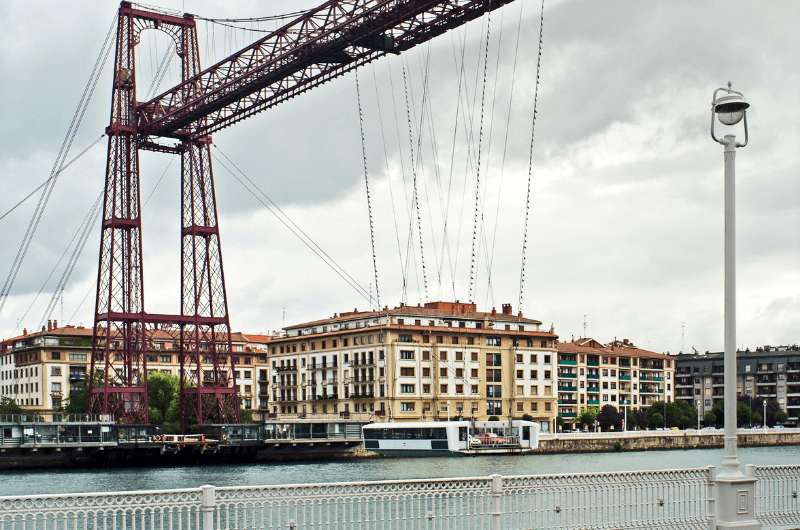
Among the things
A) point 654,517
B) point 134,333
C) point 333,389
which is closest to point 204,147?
point 134,333

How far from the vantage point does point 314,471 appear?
212ft

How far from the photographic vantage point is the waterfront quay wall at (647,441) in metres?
88.1

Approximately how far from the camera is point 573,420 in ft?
371

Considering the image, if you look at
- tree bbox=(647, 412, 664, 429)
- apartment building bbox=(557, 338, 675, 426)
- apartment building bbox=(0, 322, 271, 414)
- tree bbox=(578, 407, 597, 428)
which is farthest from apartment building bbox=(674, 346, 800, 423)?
apartment building bbox=(0, 322, 271, 414)

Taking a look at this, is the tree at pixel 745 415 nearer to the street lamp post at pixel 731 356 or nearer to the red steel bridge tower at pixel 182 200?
the red steel bridge tower at pixel 182 200

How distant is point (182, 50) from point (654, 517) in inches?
2233

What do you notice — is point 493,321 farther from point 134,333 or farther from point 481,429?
point 134,333

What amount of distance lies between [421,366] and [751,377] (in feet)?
212

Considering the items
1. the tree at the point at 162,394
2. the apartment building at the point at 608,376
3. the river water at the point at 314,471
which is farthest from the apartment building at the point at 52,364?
the river water at the point at 314,471

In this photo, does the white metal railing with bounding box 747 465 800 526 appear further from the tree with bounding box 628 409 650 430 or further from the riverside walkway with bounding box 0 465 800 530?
the tree with bounding box 628 409 650 430

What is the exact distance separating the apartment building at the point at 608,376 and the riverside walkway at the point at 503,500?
9935 cm

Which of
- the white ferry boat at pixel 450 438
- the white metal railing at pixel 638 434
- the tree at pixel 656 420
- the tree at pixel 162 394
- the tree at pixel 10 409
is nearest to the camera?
the white ferry boat at pixel 450 438

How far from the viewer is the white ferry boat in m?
80.4

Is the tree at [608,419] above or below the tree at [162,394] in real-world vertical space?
below
